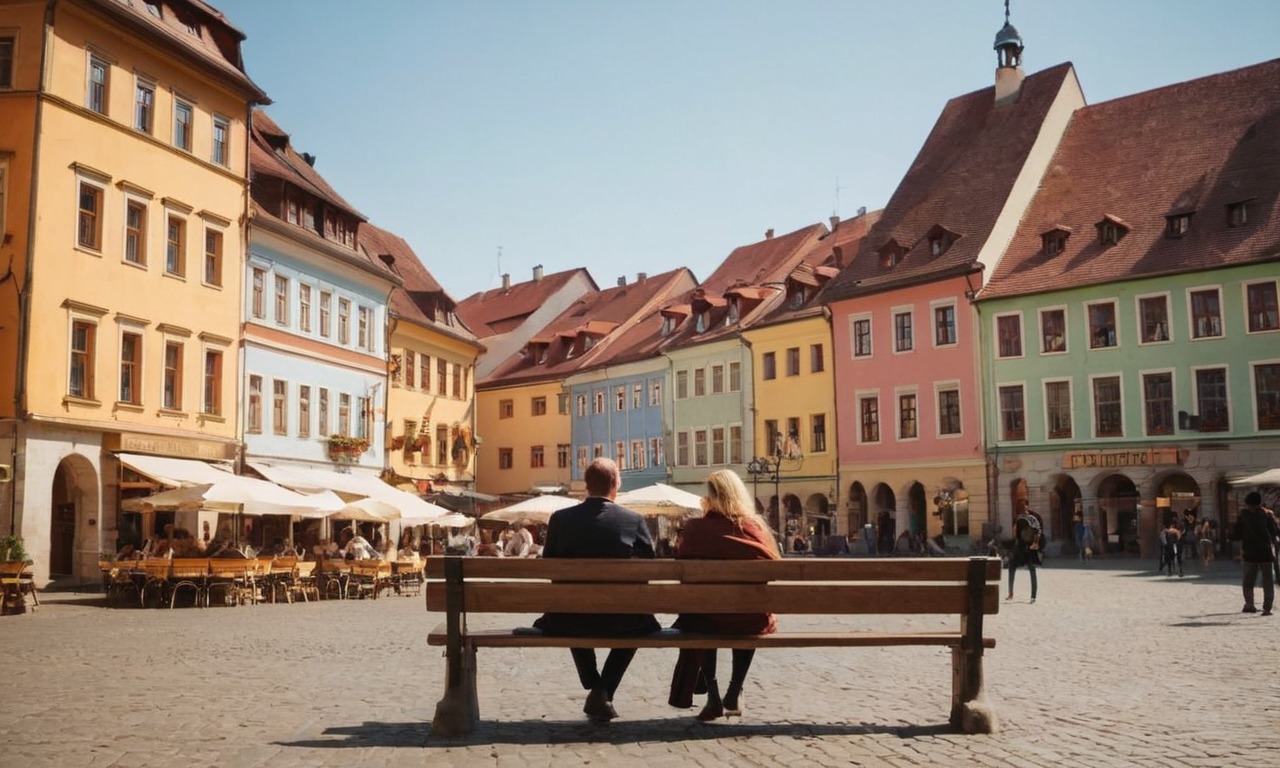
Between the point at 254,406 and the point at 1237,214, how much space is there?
3068 cm

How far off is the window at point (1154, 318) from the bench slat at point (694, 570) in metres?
Result: 38.3

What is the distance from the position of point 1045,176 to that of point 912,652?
4045 centimetres

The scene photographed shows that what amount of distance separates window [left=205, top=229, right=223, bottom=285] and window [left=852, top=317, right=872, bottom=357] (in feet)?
83.6

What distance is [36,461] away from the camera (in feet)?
90.8

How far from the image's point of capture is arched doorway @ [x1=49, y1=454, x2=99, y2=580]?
2938 cm

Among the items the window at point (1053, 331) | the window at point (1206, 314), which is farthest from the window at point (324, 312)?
the window at point (1206, 314)

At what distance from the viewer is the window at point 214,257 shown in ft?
113

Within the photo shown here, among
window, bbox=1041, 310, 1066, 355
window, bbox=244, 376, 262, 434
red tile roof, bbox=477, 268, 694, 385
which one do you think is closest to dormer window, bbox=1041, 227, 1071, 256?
window, bbox=1041, 310, 1066, 355

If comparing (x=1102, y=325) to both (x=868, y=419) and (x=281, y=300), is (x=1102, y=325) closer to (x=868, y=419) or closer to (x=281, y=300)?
(x=868, y=419)

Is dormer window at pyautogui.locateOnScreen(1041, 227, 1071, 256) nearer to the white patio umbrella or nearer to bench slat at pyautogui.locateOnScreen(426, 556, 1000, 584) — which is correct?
the white patio umbrella

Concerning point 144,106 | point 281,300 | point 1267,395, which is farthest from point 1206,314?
point 144,106

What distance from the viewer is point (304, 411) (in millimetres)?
39750

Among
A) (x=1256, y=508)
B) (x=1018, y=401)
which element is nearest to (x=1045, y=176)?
(x=1018, y=401)

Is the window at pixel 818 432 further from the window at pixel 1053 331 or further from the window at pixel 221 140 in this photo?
the window at pixel 221 140
